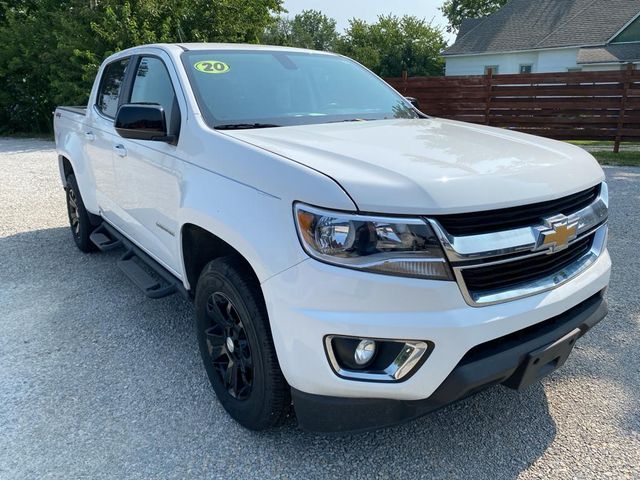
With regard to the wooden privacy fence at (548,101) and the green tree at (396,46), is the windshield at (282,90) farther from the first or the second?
the green tree at (396,46)

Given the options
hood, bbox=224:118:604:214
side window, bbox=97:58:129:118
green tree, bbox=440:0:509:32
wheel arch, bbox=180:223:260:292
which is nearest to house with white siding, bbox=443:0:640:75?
green tree, bbox=440:0:509:32

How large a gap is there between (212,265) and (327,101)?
145 centimetres

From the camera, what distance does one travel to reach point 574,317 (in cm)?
227

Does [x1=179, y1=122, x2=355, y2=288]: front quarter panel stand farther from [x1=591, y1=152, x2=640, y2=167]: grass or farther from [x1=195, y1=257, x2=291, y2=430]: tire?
[x1=591, y1=152, x2=640, y2=167]: grass

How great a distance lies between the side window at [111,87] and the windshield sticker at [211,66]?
1.20 metres

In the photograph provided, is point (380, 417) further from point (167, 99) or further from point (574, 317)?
point (167, 99)

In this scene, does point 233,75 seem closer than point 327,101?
Yes

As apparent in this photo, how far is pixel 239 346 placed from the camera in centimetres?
242

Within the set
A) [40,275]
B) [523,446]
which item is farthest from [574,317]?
[40,275]

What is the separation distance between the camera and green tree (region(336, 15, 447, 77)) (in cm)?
3562

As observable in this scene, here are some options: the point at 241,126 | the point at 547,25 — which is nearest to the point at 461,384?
the point at 241,126

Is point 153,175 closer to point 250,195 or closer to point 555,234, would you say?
point 250,195

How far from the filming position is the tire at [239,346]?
2.18 m

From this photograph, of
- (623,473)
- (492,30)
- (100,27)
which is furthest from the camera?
(492,30)
